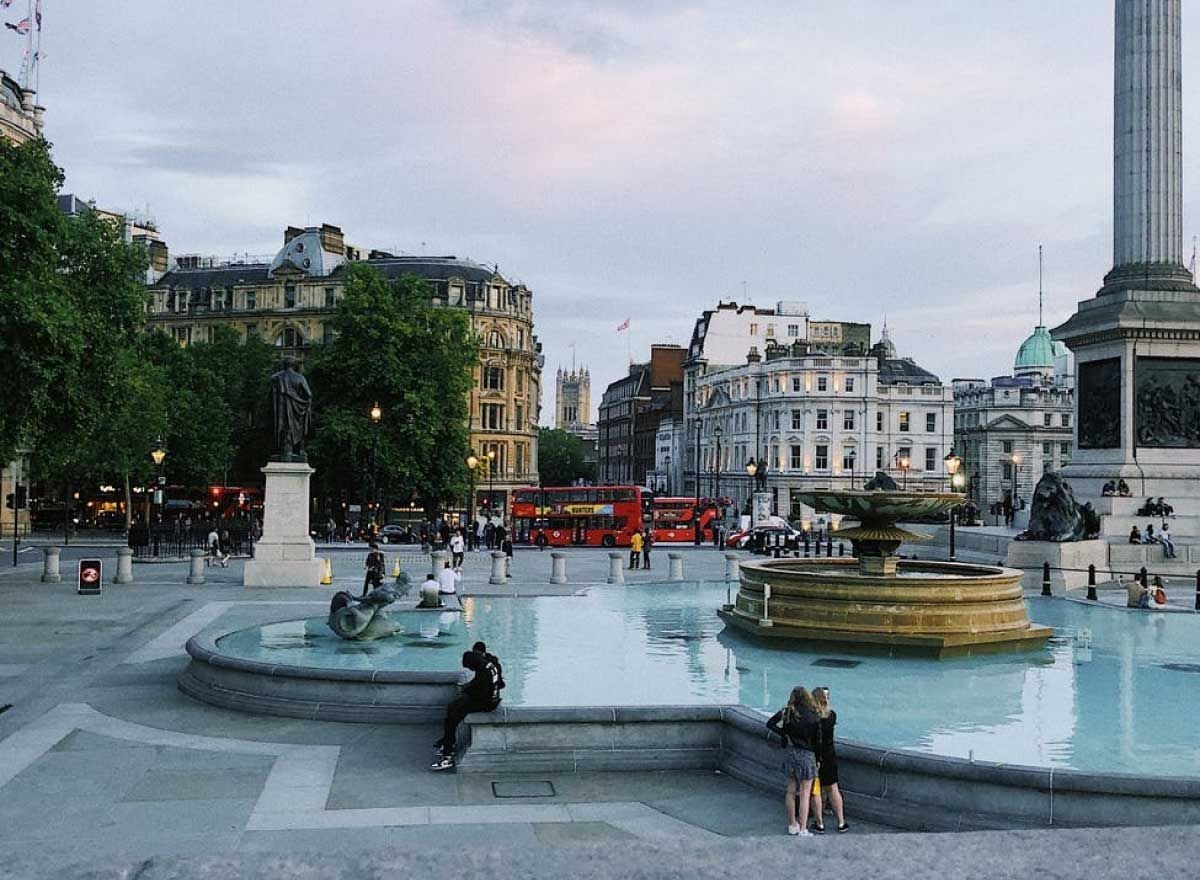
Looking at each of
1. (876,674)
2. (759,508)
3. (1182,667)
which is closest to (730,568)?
(1182,667)

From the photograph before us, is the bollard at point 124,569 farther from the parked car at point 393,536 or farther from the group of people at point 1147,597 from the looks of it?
the group of people at point 1147,597

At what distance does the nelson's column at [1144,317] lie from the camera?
31.7 m

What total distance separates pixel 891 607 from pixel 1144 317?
19889mm

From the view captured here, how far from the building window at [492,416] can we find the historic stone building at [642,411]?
148 ft

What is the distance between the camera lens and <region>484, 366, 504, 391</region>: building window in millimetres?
82188

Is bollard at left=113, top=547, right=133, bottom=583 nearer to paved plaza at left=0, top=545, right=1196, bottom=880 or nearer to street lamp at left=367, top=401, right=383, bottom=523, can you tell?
paved plaza at left=0, top=545, right=1196, bottom=880

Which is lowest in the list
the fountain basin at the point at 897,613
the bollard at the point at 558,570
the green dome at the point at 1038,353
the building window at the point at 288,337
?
the bollard at the point at 558,570

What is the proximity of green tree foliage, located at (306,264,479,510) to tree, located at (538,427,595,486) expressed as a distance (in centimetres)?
9137

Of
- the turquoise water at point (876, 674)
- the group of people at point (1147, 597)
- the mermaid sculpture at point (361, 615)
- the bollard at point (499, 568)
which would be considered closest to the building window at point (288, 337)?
the bollard at point (499, 568)

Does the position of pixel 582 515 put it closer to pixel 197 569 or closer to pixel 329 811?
pixel 197 569

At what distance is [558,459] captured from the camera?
155 metres

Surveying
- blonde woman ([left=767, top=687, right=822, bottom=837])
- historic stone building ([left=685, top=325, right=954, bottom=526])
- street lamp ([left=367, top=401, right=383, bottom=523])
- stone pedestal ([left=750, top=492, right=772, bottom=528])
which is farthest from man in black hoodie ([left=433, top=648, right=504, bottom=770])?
historic stone building ([left=685, top=325, right=954, bottom=526])

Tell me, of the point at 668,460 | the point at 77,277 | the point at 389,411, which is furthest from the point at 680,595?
the point at 668,460

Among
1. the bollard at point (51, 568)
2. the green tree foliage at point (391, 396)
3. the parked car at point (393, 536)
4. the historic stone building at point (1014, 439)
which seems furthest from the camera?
the historic stone building at point (1014, 439)
